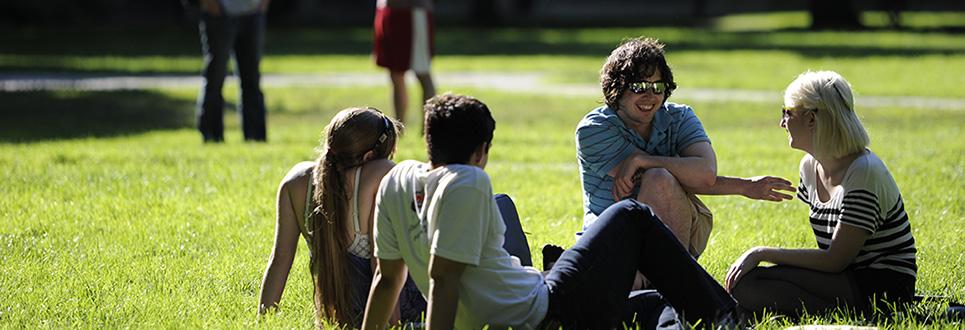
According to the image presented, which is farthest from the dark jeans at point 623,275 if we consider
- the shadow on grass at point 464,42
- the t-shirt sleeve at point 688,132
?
the shadow on grass at point 464,42

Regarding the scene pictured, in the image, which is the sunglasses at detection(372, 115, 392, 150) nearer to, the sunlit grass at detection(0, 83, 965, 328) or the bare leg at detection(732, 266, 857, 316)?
the sunlit grass at detection(0, 83, 965, 328)

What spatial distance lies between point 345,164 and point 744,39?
2655 centimetres

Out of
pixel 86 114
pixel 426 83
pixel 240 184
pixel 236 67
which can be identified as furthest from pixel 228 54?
pixel 86 114

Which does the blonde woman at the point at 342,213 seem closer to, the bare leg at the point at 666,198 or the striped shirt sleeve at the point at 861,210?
the bare leg at the point at 666,198

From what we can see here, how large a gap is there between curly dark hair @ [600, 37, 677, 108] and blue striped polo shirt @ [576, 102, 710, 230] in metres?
0.13

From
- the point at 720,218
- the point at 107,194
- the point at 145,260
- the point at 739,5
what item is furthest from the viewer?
the point at 739,5

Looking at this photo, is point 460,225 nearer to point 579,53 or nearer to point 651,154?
point 651,154

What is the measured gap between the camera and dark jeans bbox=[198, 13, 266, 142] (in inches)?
440

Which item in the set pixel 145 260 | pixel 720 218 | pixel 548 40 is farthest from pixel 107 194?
pixel 548 40

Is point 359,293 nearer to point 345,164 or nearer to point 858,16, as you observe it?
point 345,164

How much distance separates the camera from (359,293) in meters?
4.77

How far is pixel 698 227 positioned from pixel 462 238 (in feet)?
5.33

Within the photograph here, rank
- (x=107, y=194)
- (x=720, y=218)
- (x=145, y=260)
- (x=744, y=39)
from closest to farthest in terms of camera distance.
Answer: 1. (x=145, y=260)
2. (x=720, y=218)
3. (x=107, y=194)
4. (x=744, y=39)

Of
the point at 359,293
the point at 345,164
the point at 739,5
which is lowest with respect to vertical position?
the point at 739,5
